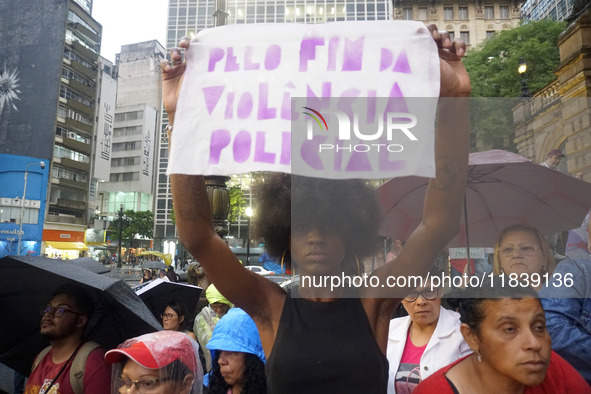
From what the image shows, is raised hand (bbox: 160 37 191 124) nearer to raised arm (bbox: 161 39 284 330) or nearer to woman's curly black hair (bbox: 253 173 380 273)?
raised arm (bbox: 161 39 284 330)

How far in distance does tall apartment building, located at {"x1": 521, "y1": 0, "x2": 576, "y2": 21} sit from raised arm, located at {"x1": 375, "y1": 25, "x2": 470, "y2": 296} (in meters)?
29.8

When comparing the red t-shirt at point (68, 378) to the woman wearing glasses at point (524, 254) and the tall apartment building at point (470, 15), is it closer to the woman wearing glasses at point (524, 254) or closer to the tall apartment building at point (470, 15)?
the woman wearing glasses at point (524, 254)

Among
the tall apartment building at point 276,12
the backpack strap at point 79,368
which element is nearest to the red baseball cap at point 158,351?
the backpack strap at point 79,368

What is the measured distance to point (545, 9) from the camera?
1347 inches

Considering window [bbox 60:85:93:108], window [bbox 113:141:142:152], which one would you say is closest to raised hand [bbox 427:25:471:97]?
window [bbox 60:85:93:108]

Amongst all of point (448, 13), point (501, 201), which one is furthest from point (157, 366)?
point (448, 13)

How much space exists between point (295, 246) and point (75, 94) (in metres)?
55.8

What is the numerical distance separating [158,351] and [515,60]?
83.6ft

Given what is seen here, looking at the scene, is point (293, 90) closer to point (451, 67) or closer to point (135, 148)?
point (451, 67)

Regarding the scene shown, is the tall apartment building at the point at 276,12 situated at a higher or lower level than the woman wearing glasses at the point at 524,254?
higher

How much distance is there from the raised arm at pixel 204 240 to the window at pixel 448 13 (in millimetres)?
43789

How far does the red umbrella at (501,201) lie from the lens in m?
2.45

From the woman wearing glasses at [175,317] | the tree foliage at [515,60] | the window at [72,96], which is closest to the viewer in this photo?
the woman wearing glasses at [175,317]

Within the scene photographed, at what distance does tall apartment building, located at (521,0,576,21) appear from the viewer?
28453 millimetres
